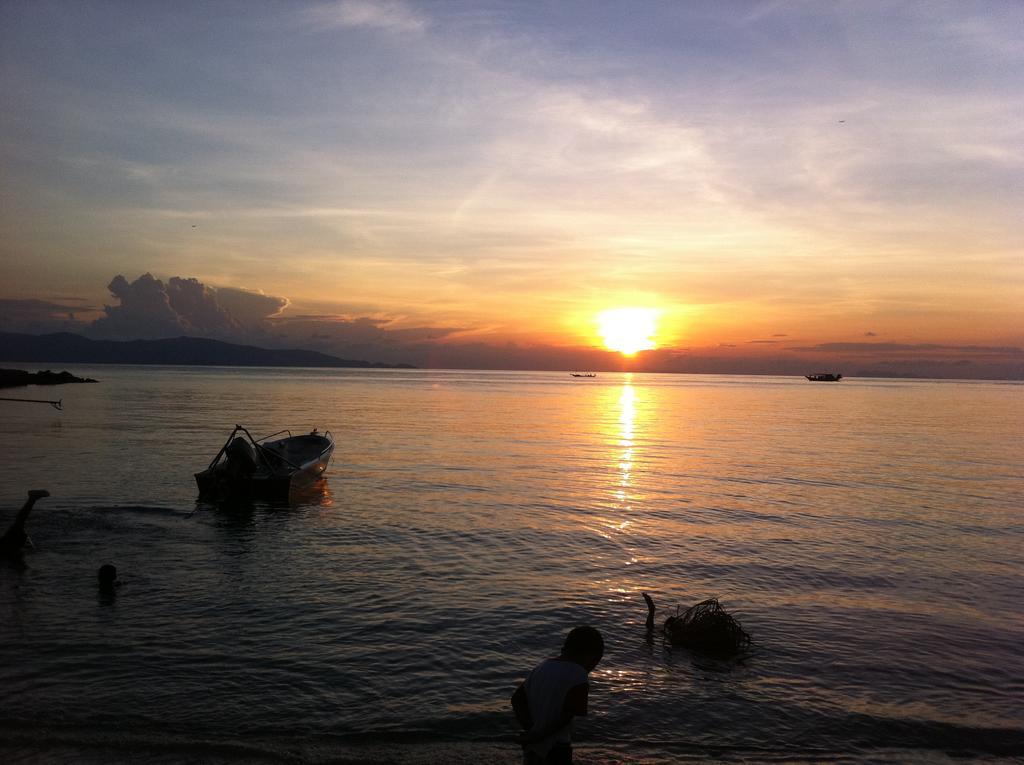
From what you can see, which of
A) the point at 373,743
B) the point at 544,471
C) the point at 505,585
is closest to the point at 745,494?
the point at 544,471

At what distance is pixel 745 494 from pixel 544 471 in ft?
40.8

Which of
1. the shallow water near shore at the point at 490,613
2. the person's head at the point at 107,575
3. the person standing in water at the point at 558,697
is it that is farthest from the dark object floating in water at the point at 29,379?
the person standing in water at the point at 558,697

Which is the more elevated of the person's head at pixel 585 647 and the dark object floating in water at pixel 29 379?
the person's head at pixel 585 647

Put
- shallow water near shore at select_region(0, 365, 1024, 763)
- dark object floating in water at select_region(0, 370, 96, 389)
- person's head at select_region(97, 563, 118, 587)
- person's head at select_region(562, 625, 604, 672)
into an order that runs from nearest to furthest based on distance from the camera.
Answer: person's head at select_region(562, 625, 604, 672) < shallow water near shore at select_region(0, 365, 1024, 763) < person's head at select_region(97, 563, 118, 587) < dark object floating in water at select_region(0, 370, 96, 389)

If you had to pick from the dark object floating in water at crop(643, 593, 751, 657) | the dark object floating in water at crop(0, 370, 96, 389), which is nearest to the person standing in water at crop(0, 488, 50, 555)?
the dark object floating in water at crop(643, 593, 751, 657)

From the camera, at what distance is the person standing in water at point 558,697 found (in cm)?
674

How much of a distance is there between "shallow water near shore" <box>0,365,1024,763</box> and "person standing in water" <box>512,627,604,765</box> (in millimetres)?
3723

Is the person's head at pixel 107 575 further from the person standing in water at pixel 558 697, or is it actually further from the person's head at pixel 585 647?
the person's head at pixel 585 647

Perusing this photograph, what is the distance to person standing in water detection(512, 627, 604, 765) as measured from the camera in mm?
6742

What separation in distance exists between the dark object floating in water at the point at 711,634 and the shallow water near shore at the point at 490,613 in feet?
1.11

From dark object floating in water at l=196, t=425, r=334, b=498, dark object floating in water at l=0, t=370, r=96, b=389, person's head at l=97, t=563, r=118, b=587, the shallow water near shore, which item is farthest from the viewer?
dark object floating in water at l=0, t=370, r=96, b=389

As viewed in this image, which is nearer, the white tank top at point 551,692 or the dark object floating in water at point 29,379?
the white tank top at point 551,692

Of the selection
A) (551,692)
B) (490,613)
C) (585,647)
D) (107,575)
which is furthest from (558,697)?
(107,575)

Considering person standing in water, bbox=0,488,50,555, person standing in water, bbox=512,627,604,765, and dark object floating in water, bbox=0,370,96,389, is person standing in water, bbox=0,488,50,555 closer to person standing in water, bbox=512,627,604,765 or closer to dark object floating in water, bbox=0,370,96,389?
person standing in water, bbox=512,627,604,765
